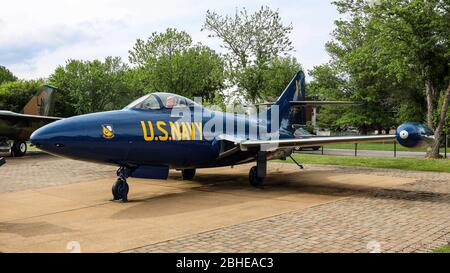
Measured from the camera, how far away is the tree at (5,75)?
76750 millimetres

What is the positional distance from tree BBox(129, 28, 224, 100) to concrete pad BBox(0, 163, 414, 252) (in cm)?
2509

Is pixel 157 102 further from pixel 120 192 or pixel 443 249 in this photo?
pixel 443 249

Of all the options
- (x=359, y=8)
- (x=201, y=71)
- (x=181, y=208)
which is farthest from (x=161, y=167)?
(x=201, y=71)

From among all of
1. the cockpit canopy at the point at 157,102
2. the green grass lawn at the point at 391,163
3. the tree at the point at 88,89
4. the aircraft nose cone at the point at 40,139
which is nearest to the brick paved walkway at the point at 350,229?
the aircraft nose cone at the point at 40,139

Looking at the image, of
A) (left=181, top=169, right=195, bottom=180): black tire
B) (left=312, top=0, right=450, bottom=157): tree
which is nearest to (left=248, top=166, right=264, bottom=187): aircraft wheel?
(left=181, top=169, right=195, bottom=180): black tire

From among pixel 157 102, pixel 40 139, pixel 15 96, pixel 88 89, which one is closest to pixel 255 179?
pixel 157 102

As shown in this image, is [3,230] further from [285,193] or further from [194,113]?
[285,193]

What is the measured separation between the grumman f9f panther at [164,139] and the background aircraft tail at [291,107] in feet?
4.35

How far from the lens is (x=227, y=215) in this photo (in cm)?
835

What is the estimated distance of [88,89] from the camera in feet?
166

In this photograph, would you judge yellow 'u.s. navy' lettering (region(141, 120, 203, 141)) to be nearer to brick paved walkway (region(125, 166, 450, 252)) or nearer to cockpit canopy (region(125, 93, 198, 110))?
cockpit canopy (region(125, 93, 198, 110))

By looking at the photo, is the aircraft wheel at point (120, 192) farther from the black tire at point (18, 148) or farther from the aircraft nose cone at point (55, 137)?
the black tire at point (18, 148)

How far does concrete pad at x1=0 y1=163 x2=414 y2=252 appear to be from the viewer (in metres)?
6.50
